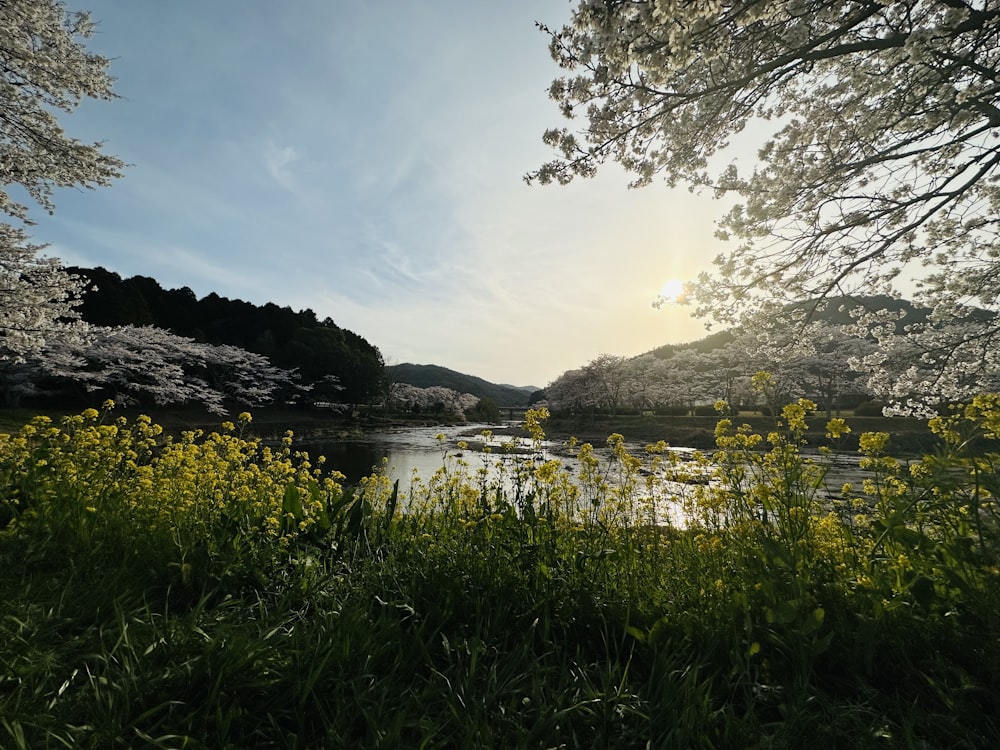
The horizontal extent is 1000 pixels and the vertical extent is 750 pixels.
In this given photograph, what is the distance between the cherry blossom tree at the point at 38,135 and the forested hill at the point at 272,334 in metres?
37.2

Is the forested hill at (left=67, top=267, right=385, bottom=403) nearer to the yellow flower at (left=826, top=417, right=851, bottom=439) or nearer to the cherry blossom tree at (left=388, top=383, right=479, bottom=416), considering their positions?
the cherry blossom tree at (left=388, top=383, right=479, bottom=416)

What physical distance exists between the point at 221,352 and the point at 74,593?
144 feet

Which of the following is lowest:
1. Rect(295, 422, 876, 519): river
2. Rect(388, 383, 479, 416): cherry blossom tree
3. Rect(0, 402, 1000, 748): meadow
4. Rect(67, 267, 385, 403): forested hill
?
Rect(295, 422, 876, 519): river

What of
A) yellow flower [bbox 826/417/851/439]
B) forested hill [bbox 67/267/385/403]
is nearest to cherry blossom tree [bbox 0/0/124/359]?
yellow flower [bbox 826/417/851/439]

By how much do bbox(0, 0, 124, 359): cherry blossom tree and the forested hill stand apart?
37.2 m

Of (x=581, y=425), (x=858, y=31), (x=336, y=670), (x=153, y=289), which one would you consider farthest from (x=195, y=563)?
(x=153, y=289)

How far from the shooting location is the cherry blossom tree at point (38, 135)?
697cm

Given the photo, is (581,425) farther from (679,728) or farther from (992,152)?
(679,728)

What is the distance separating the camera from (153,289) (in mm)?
43594

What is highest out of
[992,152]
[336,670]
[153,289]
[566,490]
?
[153,289]

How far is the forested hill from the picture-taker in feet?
144

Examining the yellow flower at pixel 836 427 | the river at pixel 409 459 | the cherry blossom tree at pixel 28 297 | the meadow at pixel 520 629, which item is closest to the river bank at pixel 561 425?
the river at pixel 409 459

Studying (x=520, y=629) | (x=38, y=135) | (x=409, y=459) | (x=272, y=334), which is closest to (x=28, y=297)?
(x=38, y=135)

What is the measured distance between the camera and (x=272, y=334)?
4953 centimetres
